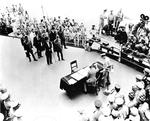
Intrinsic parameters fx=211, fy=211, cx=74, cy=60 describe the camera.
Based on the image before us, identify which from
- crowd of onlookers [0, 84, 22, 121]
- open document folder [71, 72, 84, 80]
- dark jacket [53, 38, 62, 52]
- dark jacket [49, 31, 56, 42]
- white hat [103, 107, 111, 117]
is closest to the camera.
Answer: white hat [103, 107, 111, 117]

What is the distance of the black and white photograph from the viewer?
5629mm

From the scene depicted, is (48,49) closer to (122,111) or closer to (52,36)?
(52,36)

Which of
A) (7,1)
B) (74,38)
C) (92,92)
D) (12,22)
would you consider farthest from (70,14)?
(92,92)

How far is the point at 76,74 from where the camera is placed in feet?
25.7

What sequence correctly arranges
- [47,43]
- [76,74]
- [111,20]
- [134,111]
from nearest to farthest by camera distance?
1. [134,111]
2. [76,74]
3. [47,43]
4. [111,20]


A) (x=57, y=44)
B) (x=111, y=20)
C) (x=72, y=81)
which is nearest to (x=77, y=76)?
(x=72, y=81)

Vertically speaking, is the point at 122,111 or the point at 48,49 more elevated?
the point at 48,49

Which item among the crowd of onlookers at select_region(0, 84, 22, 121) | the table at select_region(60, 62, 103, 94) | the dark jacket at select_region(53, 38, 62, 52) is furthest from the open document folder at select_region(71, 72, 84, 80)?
the crowd of onlookers at select_region(0, 84, 22, 121)

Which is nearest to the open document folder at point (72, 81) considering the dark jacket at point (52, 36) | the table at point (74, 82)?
the table at point (74, 82)

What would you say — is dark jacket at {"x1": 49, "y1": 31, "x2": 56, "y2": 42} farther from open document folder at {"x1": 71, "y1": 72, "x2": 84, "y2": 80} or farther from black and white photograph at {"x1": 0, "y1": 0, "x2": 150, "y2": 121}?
open document folder at {"x1": 71, "y1": 72, "x2": 84, "y2": 80}

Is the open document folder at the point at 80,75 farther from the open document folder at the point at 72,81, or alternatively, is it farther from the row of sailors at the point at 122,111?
the row of sailors at the point at 122,111

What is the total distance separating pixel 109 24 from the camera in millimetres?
10945

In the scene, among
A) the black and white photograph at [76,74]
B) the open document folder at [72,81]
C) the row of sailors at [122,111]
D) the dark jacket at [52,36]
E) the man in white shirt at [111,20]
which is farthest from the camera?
the man in white shirt at [111,20]

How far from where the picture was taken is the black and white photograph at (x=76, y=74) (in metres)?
5.63
